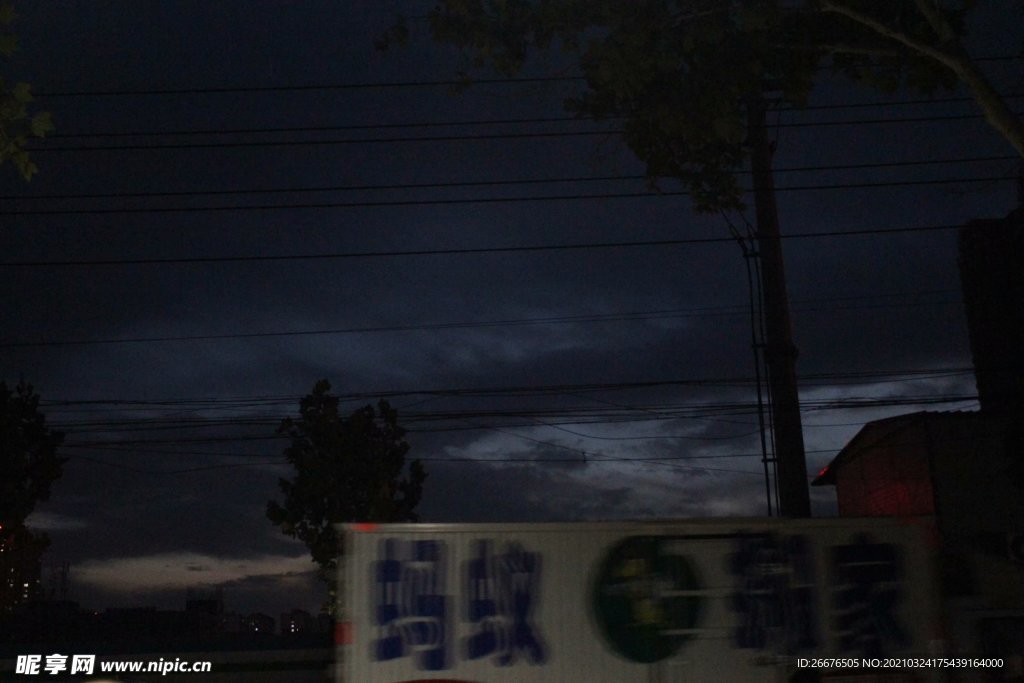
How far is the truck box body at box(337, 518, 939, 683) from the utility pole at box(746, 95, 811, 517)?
437cm

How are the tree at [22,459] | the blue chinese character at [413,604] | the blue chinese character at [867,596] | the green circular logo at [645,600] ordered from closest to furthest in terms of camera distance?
the blue chinese character at [413,604] → the green circular logo at [645,600] → the blue chinese character at [867,596] → the tree at [22,459]

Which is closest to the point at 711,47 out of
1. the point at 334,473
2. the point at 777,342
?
the point at 777,342

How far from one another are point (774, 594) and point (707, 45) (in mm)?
7208

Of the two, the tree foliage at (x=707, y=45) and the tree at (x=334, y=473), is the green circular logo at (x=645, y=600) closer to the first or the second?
the tree foliage at (x=707, y=45)

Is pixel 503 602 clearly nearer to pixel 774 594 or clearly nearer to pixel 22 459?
pixel 774 594

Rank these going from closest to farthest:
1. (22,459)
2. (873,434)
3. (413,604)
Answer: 1. (413,604)
2. (22,459)
3. (873,434)

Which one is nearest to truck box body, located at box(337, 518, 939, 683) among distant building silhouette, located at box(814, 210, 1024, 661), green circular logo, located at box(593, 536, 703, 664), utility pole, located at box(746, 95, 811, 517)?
green circular logo, located at box(593, 536, 703, 664)

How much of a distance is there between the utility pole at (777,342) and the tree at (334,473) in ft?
73.6

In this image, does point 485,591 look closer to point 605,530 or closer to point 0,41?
point 605,530

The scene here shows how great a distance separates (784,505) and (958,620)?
4428mm

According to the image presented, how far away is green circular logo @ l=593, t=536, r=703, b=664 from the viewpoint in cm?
1020

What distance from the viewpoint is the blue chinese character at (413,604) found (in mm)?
10102

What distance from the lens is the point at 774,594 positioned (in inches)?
→ 410

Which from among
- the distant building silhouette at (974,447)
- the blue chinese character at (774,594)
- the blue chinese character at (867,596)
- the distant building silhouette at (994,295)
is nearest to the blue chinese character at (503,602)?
the blue chinese character at (774,594)
